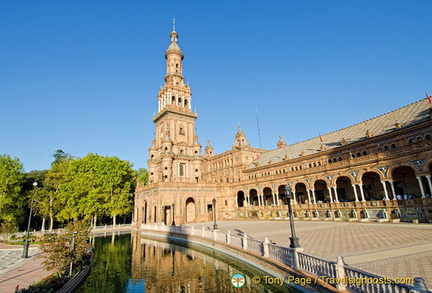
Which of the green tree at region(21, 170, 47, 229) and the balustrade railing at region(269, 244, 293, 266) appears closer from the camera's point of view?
the balustrade railing at region(269, 244, 293, 266)

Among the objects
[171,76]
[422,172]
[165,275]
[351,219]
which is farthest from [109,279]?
[171,76]

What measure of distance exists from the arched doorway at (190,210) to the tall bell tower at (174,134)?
4368 mm

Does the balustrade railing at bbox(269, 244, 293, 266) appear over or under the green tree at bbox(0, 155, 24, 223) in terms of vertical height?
under

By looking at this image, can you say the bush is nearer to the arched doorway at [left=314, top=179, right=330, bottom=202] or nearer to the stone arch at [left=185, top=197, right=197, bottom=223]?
the stone arch at [left=185, top=197, right=197, bottom=223]

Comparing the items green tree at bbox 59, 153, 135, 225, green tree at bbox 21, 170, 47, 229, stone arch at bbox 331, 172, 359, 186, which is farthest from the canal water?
green tree at bbox 21, 170, 47, 229

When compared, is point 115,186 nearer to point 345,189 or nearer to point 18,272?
point 18,272

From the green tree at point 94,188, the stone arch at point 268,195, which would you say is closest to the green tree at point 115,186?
the green tree at point 94,188

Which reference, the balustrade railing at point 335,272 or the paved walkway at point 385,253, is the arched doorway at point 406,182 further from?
the balustrade railing at point 335,272

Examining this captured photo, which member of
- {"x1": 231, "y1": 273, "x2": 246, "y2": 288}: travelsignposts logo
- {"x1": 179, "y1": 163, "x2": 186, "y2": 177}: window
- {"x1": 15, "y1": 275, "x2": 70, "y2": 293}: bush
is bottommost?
{"x1": 231, "y1": 273, "x2": 246, "y2": 288}: travelsignposts logo

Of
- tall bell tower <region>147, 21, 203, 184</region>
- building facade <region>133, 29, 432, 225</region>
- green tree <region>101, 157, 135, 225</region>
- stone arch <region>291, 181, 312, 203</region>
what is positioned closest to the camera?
building facade <region>133, 29, 432, 225</region>

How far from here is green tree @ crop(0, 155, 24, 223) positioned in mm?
32844

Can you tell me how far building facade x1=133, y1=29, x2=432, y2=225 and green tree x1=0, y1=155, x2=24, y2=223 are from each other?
1916 centimetres

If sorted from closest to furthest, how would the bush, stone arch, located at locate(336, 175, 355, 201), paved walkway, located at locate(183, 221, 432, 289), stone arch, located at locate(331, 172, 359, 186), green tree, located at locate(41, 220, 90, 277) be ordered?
paved walkway, located at locate(183, 221, 432, 289)
the bush
green tree, located at locate(41, 220, 90, 277)
stone arch, located at locate(331, 172, 359, 186)
stone arch, located at locate(336, 175, 355, 201)

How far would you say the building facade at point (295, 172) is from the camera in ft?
79.5
